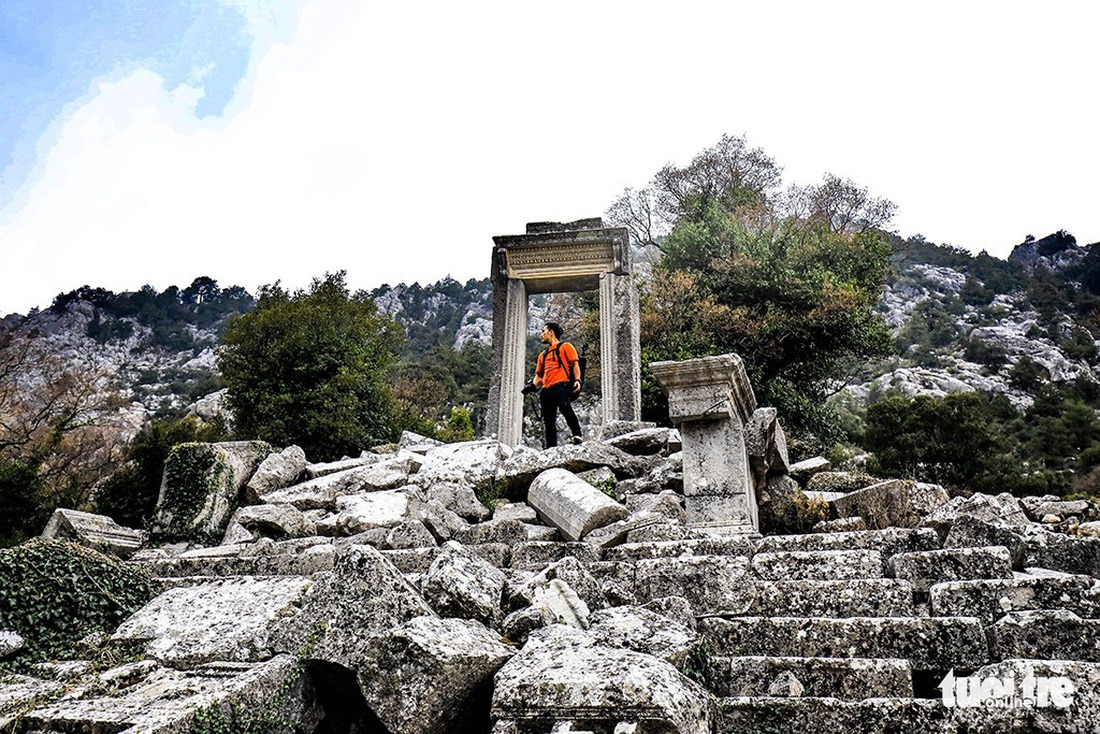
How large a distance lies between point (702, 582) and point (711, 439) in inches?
104

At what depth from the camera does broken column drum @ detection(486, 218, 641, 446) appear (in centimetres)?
1297

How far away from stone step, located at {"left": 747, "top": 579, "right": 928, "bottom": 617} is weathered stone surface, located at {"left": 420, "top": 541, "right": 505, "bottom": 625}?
4.46 feet

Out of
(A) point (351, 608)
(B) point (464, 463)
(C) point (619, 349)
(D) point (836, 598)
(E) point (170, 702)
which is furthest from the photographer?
(C) point (619, 349)

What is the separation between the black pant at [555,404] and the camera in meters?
9.91

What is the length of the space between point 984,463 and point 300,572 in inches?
619

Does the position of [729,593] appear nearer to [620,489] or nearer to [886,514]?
[886,514]

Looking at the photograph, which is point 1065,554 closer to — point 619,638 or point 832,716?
point 832,716

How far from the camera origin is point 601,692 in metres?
2.49

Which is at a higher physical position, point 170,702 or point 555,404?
point 555,404

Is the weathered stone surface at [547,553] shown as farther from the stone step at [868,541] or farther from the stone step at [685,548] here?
the stone step at [868,541]

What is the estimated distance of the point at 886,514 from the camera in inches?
252

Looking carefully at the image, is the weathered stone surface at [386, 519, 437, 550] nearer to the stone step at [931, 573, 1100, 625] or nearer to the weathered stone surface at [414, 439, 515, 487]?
the weathered stone surface at [414, 439, 515, 487]

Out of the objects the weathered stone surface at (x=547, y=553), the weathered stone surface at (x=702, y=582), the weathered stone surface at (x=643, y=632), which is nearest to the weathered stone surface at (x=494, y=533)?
the weathered stone surface at (x=547, y=553)

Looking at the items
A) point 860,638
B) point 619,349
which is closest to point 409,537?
point 860,638
